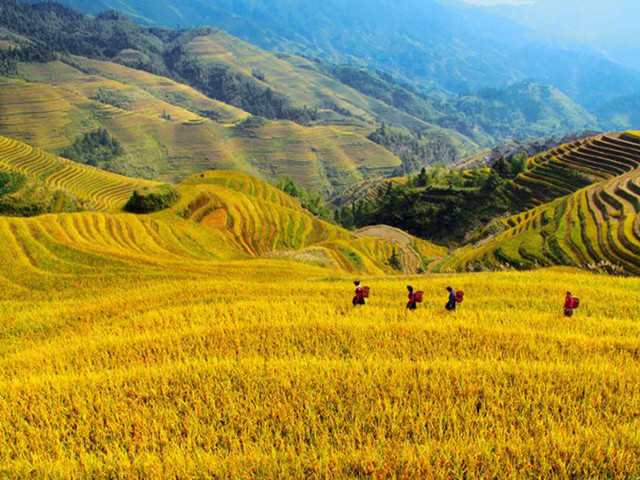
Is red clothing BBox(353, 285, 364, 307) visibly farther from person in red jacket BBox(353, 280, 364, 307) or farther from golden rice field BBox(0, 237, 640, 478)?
golden rice field BBox(0, 237, 640, 478)

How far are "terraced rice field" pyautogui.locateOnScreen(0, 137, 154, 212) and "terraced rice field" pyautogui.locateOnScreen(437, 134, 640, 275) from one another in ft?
379

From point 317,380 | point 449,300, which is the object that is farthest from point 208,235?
point 317,380

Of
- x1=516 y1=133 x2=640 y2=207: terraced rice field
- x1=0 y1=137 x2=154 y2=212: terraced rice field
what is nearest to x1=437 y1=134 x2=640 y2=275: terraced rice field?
x1=516 y1=133 x2=640 y2=207: terraced rice field

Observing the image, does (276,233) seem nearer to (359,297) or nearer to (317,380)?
(359,297)

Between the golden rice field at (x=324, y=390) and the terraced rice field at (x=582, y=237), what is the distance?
2536 cm

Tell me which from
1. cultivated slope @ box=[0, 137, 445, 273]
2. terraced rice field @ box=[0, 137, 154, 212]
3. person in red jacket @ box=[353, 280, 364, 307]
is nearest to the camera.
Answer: person in red jacket @ box=[353, 280, 364, 307]

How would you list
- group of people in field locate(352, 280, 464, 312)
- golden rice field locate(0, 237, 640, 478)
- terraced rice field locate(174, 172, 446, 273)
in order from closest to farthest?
golden rice field locate(0, 237, 640, 478), group of people in field locate(352, 280, 464, 312), terraced rice field locate(174, 172, 446, 273)

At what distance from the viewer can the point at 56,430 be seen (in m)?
6.48

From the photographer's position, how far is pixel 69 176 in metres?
144

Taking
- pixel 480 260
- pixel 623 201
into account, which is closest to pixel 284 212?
pixel 480 260

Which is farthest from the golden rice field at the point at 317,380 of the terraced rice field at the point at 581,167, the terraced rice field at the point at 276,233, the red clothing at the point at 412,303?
the terraced rice field at the point at 581,167

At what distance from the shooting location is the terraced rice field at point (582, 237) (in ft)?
126

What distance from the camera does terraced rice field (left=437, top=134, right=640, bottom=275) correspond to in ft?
126

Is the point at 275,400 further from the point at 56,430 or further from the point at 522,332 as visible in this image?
the point at 522,332
